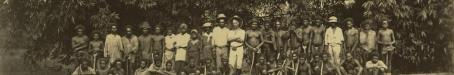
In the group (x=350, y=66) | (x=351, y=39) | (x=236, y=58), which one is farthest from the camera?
(x=351, y=39)

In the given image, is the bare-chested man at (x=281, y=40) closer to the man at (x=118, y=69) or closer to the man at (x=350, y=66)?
the man at (x=350, y=66)

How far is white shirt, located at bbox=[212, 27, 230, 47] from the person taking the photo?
1055cm

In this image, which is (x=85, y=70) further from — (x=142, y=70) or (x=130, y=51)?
(x=142, y=70)

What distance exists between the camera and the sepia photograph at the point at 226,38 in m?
10.5

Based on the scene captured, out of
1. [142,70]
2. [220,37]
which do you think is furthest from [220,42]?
[142,70]

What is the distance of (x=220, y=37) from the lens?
34.7ft

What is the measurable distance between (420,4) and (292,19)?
2204 mm

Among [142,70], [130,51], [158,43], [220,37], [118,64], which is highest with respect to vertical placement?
[220,37]

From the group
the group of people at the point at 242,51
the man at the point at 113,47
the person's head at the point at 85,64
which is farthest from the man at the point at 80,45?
the man at the point at 113,47

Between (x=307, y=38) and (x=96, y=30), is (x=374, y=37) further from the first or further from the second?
(x=96, y=30)

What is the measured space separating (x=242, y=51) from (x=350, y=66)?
1623 millimetres

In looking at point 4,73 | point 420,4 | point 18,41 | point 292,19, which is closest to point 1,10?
point 18,41

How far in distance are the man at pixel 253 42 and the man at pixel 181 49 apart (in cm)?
95

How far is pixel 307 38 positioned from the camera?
1064 centimetres
